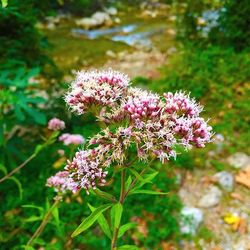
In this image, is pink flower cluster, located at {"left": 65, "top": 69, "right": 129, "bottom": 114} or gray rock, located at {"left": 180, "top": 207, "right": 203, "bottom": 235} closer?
pink flower cluster, located at {"left": 65, "top": 69, "right": 129, "bottom": 114}

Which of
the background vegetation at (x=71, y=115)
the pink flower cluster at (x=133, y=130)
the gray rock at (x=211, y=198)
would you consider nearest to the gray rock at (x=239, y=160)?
the background vegetation at (x=71, y=115)

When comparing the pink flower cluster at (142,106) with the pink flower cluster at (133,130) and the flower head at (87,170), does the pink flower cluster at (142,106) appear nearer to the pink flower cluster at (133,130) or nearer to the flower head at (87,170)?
the pink flower cluster at (133,130)

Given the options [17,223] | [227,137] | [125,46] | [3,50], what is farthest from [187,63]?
[125,46]

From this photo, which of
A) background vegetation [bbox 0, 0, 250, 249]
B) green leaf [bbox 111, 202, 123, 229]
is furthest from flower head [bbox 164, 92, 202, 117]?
background vegetation [bbox 0, 0, 250, 249]

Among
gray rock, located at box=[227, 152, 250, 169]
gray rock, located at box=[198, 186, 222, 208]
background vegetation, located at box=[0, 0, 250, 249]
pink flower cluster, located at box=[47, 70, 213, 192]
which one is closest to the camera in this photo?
pink flower cluster, located at box=[47, 70, 213, 192]

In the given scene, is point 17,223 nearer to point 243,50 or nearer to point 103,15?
point 243,50

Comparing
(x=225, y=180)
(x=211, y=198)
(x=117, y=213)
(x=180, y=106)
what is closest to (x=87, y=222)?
(x=117, y=213)

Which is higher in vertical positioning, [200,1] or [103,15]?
[200,1]

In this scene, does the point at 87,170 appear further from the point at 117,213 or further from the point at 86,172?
the point at 117,213

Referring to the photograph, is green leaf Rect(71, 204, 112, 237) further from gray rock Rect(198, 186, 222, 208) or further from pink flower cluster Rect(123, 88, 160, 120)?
gray rock Rect(198, 186, 222, 208)
